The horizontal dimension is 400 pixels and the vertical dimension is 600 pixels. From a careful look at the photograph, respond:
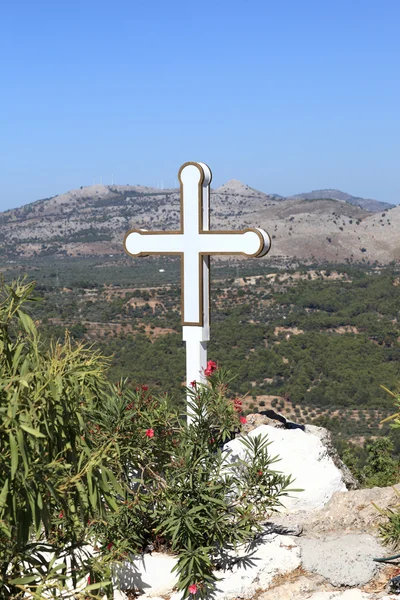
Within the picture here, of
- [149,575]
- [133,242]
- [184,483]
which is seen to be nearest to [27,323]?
[184,483]

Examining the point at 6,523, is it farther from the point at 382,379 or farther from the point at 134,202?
the point at 134,202

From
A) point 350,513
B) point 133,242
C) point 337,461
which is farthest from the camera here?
point 133,242

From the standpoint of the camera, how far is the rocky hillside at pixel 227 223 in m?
95.4

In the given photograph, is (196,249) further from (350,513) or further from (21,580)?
(21,580)

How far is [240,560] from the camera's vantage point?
17.2ft

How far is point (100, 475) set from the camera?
3658mm

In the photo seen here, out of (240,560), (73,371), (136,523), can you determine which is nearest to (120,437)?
(136,523)

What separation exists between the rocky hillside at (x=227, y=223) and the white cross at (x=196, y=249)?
8094 centimetres

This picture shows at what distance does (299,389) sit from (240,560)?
90.5 feet

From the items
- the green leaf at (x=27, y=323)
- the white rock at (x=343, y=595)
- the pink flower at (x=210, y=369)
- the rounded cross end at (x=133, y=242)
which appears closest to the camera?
the green leaf at (x=27, y=323)

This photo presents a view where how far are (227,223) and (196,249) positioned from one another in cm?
9166

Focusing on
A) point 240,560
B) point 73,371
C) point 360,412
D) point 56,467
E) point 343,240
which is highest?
point 343,240

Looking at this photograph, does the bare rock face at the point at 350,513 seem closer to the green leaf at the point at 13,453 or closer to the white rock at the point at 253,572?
the white rock at the point at 253,572

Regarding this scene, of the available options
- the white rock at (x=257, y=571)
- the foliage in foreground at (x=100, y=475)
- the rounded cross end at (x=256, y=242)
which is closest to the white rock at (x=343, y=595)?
the white rock at (x=257, y=571)
